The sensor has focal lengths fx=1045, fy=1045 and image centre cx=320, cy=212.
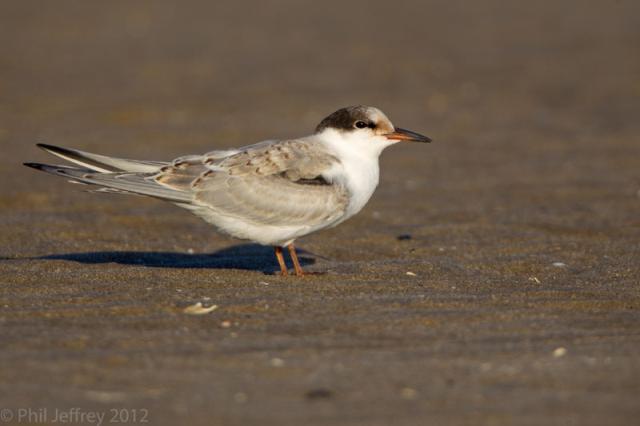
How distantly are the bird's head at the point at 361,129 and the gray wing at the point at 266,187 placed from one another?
1.19 ft

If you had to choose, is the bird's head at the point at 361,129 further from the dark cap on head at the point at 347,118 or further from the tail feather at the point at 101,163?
the tail feather at the point at 101,163

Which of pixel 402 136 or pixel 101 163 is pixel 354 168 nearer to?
pixel 402 136

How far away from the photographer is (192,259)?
23.6 ft

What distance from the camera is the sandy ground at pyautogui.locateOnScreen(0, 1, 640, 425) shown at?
14.0ft

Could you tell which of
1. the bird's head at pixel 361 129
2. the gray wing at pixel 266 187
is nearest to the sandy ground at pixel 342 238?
the gray wing at pixel 266 187

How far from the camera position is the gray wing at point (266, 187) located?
6414mm

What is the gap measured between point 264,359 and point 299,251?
3.09m

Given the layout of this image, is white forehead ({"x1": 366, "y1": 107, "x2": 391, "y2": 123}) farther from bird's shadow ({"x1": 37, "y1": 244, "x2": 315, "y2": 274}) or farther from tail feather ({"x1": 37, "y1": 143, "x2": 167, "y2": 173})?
tail feather ({"x1": 37, "y1": 143, "x2": 167, "y2": 173})

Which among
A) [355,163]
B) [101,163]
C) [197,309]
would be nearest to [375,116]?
[355,163]

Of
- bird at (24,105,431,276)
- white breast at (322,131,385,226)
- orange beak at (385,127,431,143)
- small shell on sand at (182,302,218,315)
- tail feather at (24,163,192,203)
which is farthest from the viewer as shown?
orange beak at (385,127,431,143)

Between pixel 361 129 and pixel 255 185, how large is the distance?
86cm

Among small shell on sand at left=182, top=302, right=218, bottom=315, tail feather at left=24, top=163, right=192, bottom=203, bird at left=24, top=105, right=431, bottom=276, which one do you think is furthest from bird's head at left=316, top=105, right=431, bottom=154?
small shell on sand at left=182, top=302, right=218, bottom=315

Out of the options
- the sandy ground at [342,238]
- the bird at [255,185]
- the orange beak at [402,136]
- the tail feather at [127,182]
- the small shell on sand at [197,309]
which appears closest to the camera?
the sandy ground at [342,238]

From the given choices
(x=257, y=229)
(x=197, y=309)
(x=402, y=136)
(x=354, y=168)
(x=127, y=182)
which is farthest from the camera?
(x=402, y=136)
